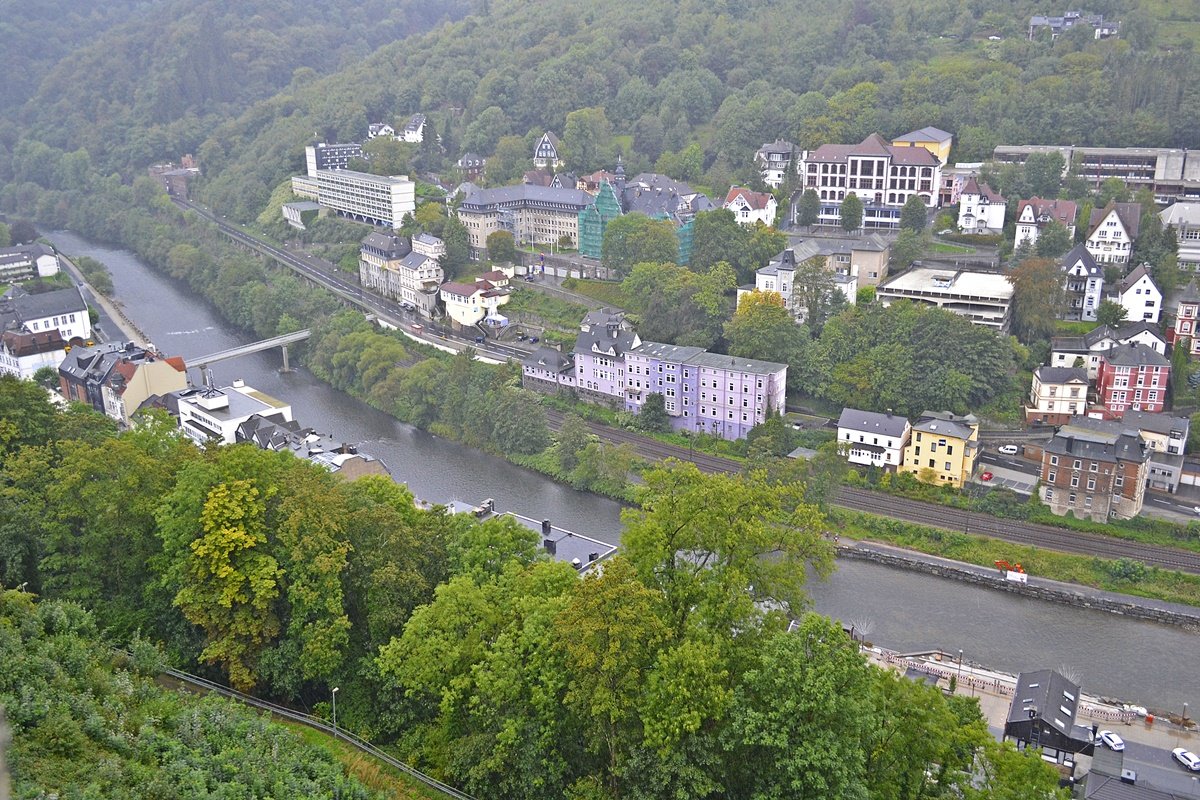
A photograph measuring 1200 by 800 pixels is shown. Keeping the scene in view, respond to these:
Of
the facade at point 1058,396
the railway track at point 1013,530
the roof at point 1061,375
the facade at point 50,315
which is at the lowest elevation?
the railway track at point 1013,530

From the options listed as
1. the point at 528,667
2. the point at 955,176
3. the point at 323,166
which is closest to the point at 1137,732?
the point at 528,667

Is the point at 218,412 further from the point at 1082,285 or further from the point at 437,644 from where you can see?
the point at 1082,285

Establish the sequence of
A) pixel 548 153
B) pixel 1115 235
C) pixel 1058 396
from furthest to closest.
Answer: pixel 548 153, pixel 1115 235, pixel 1058 396

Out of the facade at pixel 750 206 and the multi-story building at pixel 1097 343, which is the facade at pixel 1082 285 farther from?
the facade at pixel 750 206

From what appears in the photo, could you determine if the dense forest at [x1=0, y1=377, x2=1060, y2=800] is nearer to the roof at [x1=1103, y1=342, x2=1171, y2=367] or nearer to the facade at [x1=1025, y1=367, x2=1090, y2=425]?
the facade at [x1=1025, y1=367, x2=1090, y2=425]

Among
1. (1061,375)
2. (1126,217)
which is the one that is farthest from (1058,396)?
(1126,217)

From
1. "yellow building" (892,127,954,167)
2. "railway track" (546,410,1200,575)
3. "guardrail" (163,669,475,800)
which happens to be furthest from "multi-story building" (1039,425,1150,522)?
"yellow building" (892,127,954,167)

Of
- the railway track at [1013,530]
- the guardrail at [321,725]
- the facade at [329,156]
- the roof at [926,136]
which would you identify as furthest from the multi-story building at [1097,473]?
the facade at [329,156]

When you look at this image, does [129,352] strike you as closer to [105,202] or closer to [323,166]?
[323,166]
